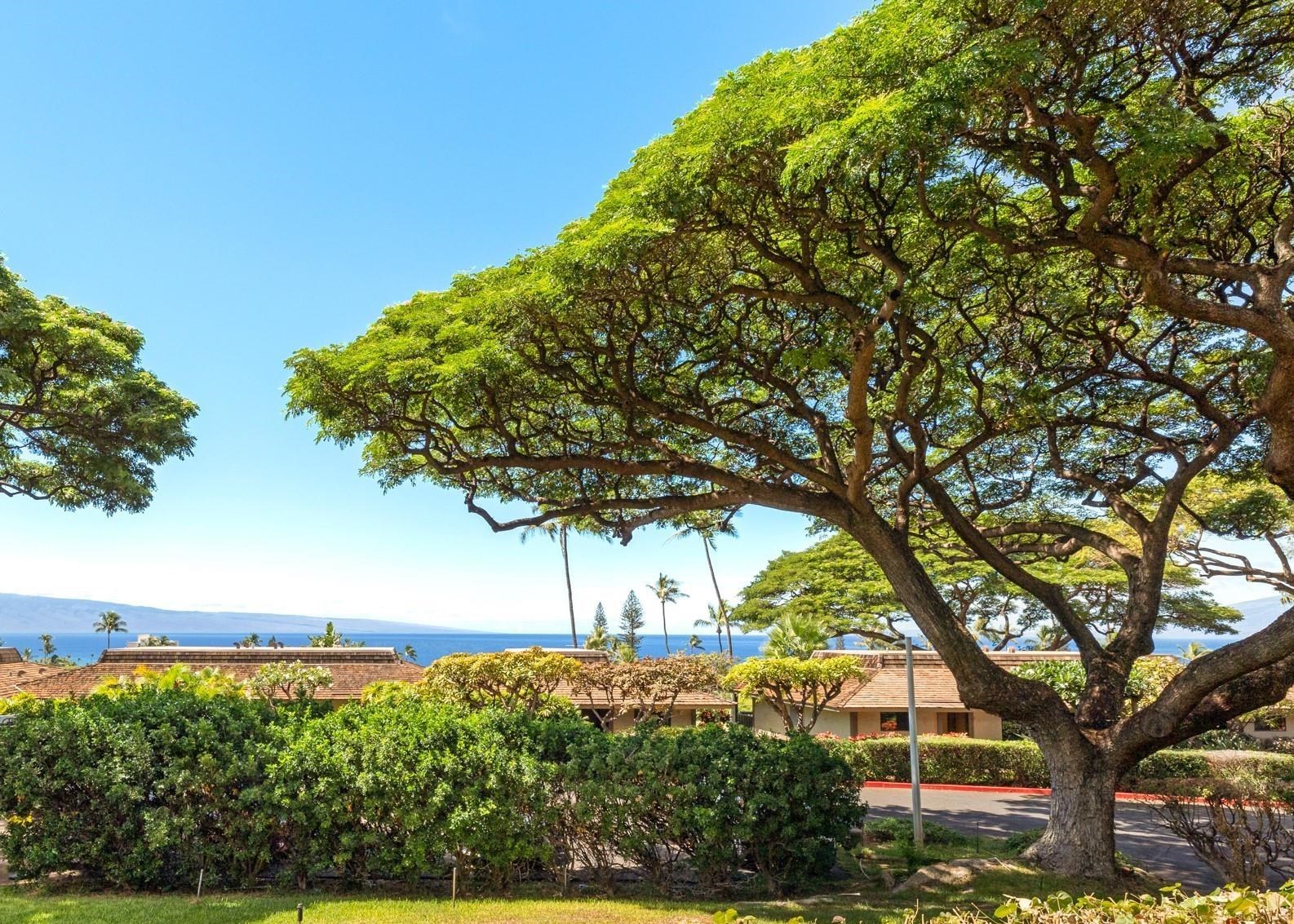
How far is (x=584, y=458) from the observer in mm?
9789

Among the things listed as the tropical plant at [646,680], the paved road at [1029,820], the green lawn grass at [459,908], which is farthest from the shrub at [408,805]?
the tropical plant at [646,680]

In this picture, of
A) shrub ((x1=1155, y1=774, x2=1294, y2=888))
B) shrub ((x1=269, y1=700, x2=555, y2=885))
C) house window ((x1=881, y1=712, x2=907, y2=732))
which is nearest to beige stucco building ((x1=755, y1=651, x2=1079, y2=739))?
house window ((x1=881, y1=712, x2=907, y2=732))

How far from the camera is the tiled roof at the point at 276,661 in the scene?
899 inches

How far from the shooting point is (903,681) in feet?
81.6

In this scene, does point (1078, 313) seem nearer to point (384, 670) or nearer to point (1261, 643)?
point (1261, 643)

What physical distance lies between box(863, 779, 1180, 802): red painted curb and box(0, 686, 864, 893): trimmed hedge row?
37.4 ft

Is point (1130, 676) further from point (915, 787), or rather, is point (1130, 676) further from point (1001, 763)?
point (915, 787)

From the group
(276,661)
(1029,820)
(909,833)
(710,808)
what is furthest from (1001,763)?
(276,661)

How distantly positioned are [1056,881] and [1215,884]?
298cm

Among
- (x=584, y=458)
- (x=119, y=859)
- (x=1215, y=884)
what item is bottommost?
(x=1215, y=884)

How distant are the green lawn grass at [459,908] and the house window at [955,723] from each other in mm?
19806

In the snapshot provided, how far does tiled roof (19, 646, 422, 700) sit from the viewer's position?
74.9 feet

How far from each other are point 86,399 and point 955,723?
26.3 metres

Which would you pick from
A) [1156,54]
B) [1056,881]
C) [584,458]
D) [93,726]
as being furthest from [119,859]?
[1156,54]
